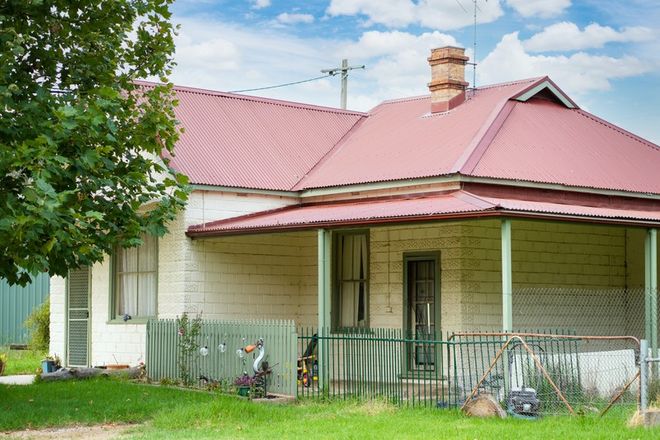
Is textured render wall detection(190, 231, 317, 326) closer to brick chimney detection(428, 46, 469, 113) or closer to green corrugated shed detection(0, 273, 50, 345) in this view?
brick chimney detection(428, 46, 469, 113)

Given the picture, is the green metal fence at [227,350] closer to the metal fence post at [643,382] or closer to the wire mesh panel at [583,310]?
the wire mesh panel at [583,310]

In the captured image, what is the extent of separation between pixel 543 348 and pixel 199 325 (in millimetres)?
5726

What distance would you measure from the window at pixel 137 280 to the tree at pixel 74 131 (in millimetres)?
5375

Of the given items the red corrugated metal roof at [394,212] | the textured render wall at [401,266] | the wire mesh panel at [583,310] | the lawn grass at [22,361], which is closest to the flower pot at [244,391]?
the red corrugated metal roof at [394,212]

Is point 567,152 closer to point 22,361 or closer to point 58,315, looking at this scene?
point 58,315

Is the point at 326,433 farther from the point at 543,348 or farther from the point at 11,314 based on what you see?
the point at 11,314

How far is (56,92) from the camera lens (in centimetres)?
1477

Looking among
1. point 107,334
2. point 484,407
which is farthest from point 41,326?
point 484,407

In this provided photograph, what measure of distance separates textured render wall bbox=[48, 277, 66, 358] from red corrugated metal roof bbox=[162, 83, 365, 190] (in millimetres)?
4676

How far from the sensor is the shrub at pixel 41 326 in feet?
89.0

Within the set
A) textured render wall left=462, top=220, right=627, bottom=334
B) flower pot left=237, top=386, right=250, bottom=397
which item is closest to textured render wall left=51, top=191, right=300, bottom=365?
flower pot left=237, top=386, right=250, bottom=397

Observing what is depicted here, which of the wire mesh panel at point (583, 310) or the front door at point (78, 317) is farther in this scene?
the front door at point (78, 317)

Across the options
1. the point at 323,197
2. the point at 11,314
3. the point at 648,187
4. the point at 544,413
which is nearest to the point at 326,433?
the point at 544,413

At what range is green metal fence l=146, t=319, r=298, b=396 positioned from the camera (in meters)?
16.4
